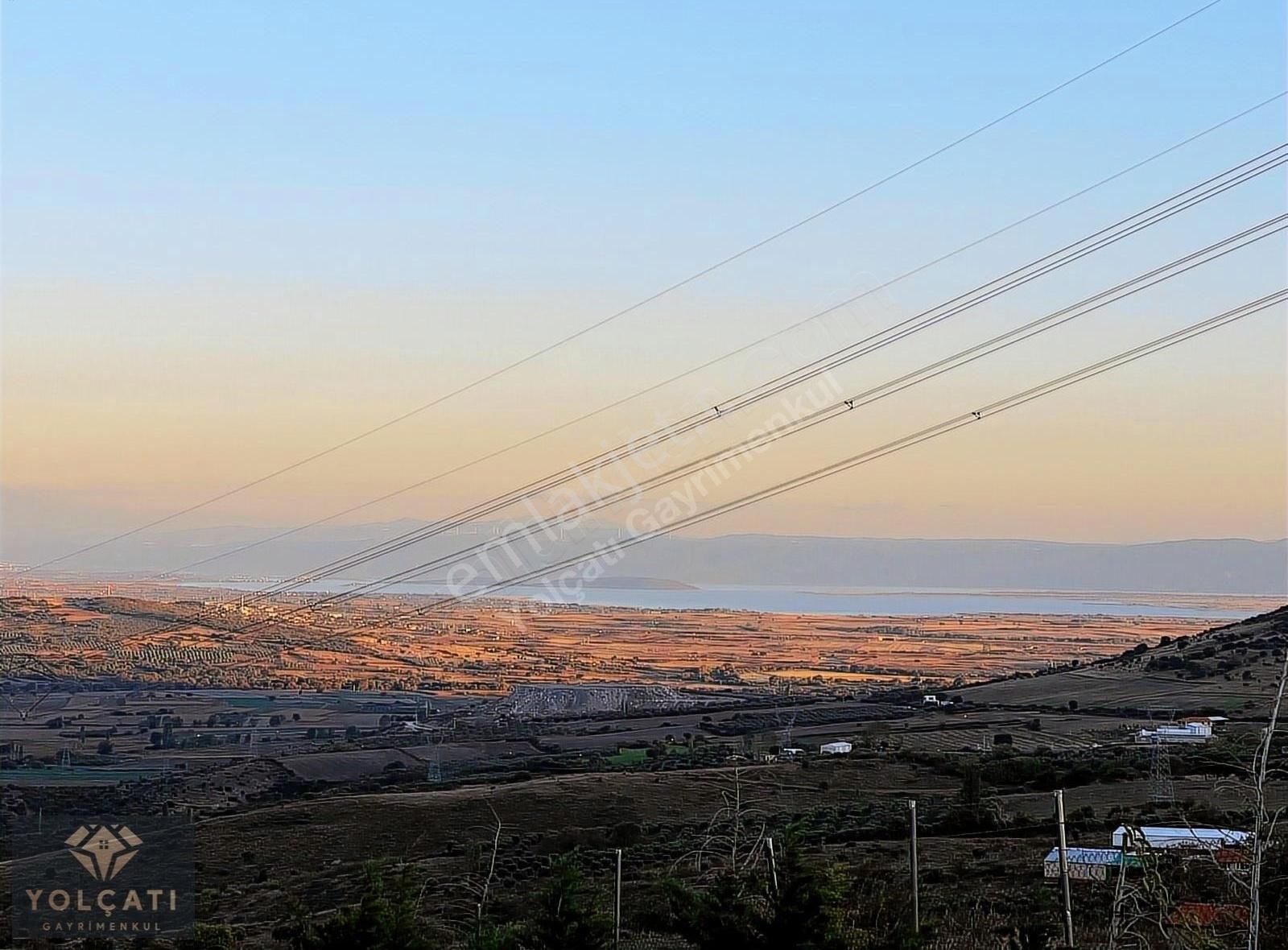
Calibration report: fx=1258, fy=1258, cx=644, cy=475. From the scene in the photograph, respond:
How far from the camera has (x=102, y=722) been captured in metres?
55.2

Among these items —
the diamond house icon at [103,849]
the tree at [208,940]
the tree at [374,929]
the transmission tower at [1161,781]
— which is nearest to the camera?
the tree at [374,929]

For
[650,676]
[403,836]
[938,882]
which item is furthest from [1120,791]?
[650,676]

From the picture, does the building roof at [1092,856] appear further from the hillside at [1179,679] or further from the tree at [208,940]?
the hillside at [1179,679]

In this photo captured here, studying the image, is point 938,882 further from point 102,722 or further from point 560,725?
point 560,725

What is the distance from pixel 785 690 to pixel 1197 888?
65.4 metres

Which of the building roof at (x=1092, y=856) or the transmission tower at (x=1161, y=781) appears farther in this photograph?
the transmission tower at (x=1161, y=781)

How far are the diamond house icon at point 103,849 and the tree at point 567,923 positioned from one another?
11923mm

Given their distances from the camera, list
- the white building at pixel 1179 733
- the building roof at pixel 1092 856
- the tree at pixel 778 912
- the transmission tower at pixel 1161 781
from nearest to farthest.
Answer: the tree at pixel 778 912 → the building roof at pixel 1092 856 → the transmission tower at pixel 1161 781 → the white building at pixel 1179 733

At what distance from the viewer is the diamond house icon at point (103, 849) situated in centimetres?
2419

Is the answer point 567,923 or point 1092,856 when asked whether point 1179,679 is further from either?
point 567,923

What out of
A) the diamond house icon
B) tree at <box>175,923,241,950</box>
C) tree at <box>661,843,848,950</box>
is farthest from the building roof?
the diamond house icon

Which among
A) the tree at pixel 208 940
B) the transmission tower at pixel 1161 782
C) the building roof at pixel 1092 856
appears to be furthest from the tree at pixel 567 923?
the transmission tower at pixel 1161 782

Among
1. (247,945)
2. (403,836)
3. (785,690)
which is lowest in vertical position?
(247,945)

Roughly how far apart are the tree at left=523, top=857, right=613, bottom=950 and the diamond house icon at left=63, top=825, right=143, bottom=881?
1192 centimetres
